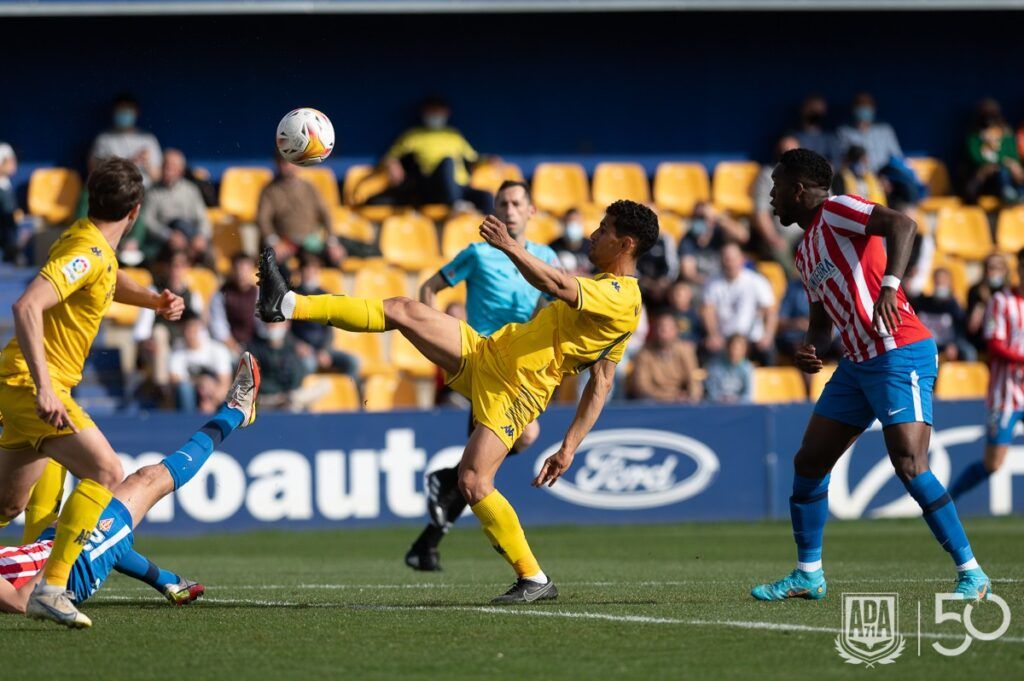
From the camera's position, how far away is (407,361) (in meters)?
17.0

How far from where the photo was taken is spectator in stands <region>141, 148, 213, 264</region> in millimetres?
16969

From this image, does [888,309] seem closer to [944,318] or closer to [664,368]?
[664,368]

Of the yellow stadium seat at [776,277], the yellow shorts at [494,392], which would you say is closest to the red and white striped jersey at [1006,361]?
the yellow stadium seat at [776,277]

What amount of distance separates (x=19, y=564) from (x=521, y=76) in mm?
14740

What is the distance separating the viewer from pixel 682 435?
15.2m

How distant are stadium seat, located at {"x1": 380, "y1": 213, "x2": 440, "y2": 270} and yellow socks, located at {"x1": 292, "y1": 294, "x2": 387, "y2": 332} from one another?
1074 cm

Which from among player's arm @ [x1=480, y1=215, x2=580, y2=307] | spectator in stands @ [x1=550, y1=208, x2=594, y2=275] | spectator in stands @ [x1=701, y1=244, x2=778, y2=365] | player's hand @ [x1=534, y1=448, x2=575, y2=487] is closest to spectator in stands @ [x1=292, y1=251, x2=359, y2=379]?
spectator in stands @ [x1=550, y1=208, x2=594, y2=275]

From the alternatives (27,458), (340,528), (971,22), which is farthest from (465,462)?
(971,22)

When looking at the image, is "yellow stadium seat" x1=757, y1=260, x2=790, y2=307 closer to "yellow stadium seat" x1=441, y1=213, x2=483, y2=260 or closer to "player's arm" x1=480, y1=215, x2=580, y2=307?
"yellow stadium seat" x1=441, y1=213, x2=483, y2=260

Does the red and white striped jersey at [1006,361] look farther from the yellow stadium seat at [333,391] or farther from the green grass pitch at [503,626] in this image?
the yellow stadium seat at [333,391]

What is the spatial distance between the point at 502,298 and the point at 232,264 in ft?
23.8

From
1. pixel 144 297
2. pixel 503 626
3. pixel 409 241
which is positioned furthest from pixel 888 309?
pixel 409 241

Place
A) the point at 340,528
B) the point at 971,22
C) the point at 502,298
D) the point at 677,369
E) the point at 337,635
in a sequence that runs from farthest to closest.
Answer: the point at 971,22
the point at 677,369
the point at 340,528
the point at 502,298
the point at 337,635

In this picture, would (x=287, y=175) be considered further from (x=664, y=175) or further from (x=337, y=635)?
(x=337, y=635)
